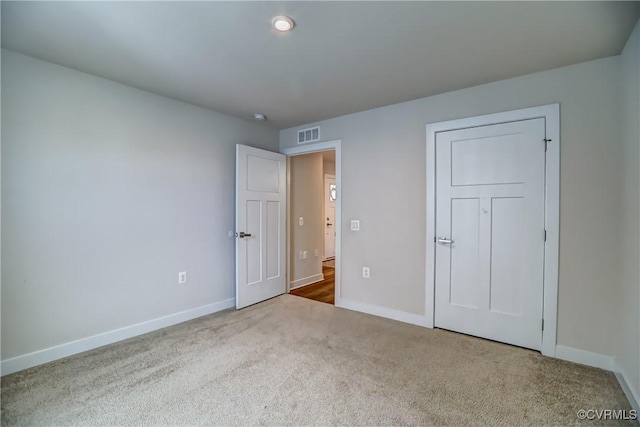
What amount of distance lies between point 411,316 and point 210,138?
302 cm

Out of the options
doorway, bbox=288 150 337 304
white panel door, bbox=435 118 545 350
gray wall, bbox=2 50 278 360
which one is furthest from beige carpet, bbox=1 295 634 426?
doorway, bbox=288 150 337 304

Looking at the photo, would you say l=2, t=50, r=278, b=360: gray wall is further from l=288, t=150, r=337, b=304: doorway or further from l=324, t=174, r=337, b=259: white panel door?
l=324, t=174, r=337, b=259: white panel door

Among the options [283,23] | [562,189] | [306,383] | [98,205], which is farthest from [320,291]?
[283,23]

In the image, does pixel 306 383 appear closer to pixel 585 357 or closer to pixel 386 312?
pixel 386 312

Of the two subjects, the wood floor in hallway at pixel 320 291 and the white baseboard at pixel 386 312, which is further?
the wood floor in hallway at pixel 320 291

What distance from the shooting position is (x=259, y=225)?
3879mm

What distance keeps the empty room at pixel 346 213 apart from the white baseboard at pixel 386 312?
0.02 meters

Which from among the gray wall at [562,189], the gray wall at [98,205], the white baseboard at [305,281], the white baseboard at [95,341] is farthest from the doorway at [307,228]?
the white baseboard at [95,341]

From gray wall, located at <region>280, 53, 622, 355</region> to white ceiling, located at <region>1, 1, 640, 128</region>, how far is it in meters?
0.22

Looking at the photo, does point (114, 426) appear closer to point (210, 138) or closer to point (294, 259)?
point (210, 138)

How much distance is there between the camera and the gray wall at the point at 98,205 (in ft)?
7.31

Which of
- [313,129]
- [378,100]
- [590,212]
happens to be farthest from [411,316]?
[313,129]

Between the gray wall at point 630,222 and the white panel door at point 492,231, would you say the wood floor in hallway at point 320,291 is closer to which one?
the white panel door at point 492,231

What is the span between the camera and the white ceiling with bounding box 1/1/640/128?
5.63 ft
